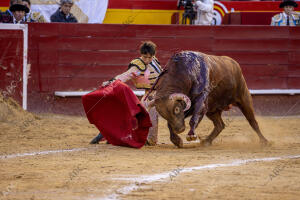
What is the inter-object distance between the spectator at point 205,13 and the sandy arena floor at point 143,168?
3096 millimetres

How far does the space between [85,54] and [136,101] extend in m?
3.14

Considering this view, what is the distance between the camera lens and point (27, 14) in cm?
862

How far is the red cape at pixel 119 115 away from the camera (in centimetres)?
568

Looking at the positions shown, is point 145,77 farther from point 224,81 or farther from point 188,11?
point 188,11

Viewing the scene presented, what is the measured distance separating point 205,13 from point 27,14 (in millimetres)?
2843

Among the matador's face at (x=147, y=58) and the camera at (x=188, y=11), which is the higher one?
the matador's face at (x=147, y=58)

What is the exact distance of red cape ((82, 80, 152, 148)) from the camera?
5.68 metres

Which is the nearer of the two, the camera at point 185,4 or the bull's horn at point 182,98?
the bull's horn at point 182,98

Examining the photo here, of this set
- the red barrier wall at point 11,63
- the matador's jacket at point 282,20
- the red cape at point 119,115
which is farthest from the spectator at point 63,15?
the matador's jacket at point 282,20

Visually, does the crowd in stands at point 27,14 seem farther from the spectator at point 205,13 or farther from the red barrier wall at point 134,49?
the spectator at point 205,13

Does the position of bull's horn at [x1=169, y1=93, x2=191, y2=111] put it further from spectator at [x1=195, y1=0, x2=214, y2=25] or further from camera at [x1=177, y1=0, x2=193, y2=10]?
camera at [x1=177, y1=0, x2=193, y2=10]

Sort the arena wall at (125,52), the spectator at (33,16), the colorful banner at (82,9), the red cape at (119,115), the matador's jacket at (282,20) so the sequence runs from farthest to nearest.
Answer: the matador's jacket at (282,20) < the colorful banner at (82,9) < the spectator at (33,16) < the arena wall at (125,52) < the red cape at (119,115)

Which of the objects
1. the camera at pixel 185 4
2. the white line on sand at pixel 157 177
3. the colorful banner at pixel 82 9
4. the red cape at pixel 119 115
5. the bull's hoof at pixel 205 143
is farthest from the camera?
the camera at pixel 185 4

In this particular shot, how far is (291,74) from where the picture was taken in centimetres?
952
